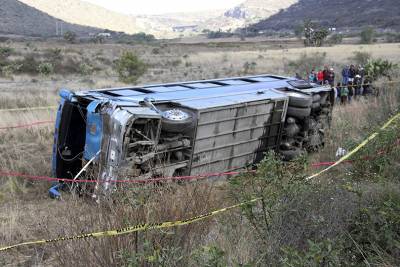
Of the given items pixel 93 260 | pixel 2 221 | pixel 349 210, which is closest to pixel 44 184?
pixel 2 221

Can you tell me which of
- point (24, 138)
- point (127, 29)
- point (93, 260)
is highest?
point (93, 260)

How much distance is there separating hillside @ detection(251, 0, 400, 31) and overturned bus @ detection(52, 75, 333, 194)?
89670 mm

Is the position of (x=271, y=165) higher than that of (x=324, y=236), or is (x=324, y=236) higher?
(x=271, y=165)

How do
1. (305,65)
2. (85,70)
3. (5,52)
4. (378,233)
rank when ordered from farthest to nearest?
(5,52), (305,65), (85,70), (378,233)

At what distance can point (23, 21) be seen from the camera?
92625 millimetres

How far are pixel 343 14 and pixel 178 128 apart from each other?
118629mm

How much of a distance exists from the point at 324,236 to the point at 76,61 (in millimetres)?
34236

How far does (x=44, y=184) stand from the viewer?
894 cm

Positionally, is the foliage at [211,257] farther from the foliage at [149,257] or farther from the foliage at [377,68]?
the foliage at [377,68]

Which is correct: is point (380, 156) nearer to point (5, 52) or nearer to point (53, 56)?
point (53, 56)

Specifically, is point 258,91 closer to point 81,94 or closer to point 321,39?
point 81,94

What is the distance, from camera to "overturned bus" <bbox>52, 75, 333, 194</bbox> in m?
7.30

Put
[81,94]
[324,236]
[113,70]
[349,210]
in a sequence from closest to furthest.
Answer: [324,236]
[349,210]
[81,94]
[113,70]

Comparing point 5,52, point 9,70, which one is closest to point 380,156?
point 9,70
